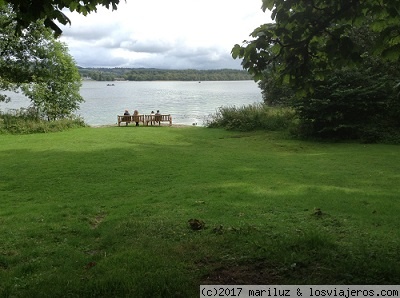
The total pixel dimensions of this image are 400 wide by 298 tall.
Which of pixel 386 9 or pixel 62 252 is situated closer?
pixel 386 9

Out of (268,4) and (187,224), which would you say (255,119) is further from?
(268,4)

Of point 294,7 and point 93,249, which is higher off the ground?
point 294,7

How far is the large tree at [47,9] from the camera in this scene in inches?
158

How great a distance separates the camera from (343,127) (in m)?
18.6

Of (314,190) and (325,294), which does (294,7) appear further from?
(314,190)

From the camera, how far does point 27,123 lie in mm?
24266

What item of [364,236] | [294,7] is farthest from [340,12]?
[364,236]

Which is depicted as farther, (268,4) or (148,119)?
(148,119)

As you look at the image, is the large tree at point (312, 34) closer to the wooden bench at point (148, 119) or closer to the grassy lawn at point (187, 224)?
the grassy lawn at point (187, 224)

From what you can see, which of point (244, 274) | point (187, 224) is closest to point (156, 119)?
point (187, 224)

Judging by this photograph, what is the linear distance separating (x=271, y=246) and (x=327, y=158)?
9651 mm

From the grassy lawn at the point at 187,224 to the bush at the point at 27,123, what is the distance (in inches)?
389

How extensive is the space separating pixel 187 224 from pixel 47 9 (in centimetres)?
362

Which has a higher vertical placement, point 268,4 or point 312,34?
point 268,4
